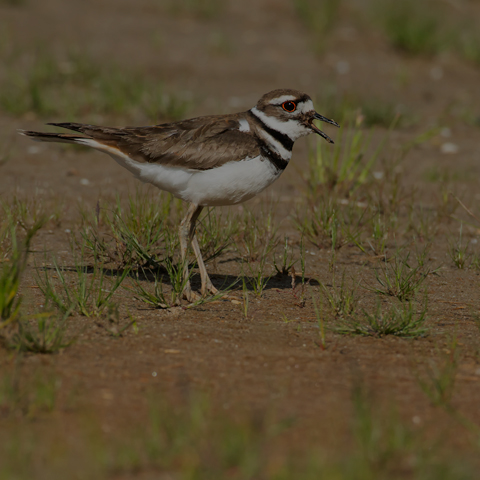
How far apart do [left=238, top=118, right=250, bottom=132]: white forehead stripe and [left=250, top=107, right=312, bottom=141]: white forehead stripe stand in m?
0.10

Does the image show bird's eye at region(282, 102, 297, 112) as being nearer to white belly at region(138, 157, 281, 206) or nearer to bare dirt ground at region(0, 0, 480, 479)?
white belly at region(138, 157, 281, 206)

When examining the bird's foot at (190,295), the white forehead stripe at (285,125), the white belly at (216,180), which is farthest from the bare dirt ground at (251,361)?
the white forehead stripe at (285,125)

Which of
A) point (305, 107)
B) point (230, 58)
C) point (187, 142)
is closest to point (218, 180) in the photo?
point (187, 142)

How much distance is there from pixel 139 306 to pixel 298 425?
160 centimetres

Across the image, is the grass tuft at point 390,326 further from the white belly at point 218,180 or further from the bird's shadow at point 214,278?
the white belly at point 218,180

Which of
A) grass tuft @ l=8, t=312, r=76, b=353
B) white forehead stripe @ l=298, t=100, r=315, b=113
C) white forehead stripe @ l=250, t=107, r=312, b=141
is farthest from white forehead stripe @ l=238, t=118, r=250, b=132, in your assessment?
grass tuft @ l=8, t=312, r=76, b=353

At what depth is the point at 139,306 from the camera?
4.15 metres

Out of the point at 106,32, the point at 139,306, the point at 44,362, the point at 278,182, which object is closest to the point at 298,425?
the point at 44,362

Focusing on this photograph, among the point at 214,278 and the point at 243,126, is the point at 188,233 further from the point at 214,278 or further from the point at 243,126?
the point at 243,126

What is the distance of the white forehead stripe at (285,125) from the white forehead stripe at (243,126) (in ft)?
0.34

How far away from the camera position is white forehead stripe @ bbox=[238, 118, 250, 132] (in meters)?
4.55

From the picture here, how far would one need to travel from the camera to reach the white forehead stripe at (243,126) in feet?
14.9

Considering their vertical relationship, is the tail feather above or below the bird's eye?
below

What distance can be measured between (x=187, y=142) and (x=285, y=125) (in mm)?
650
